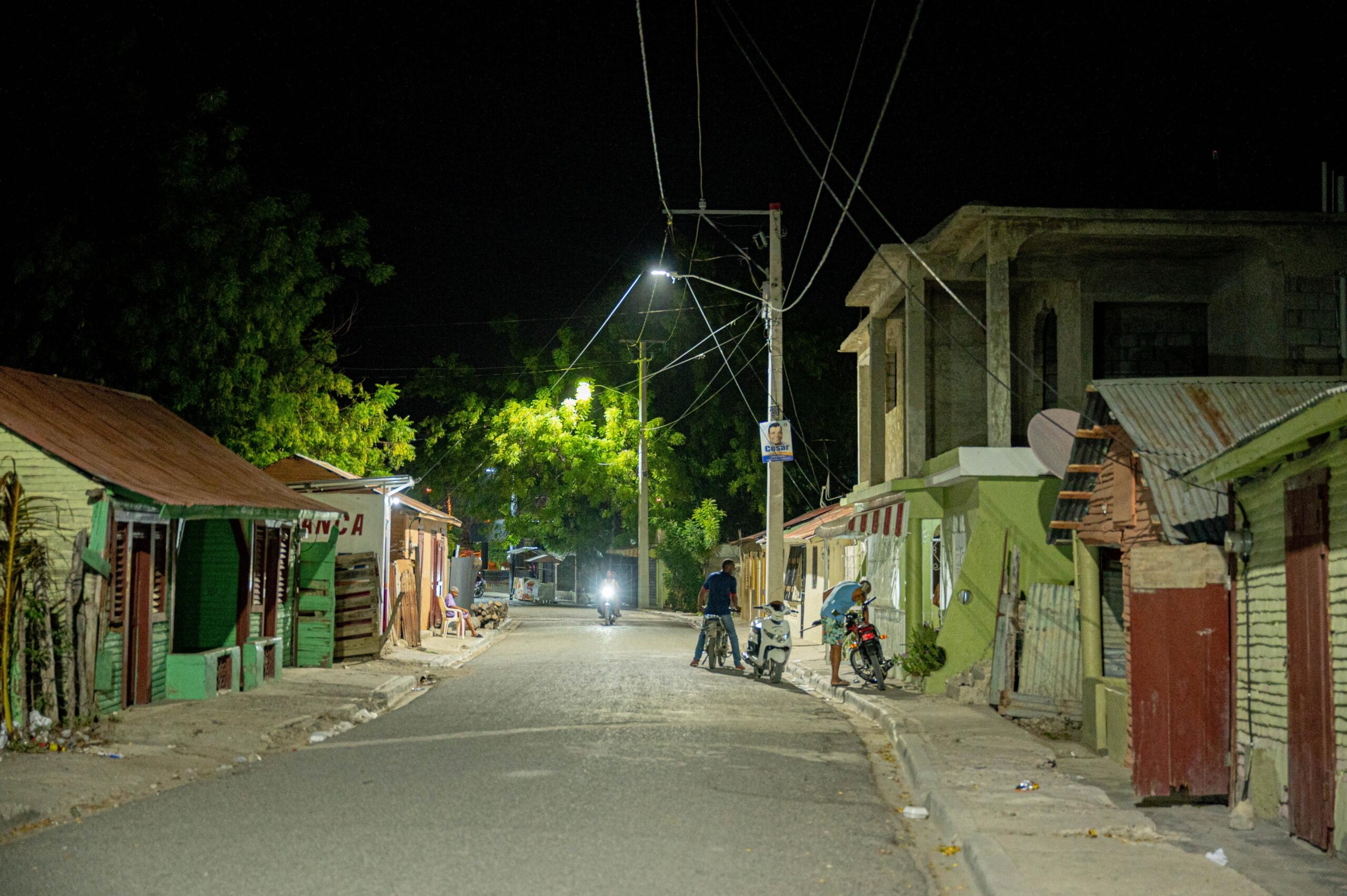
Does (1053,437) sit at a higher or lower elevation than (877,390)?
lower

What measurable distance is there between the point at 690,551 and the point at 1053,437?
113ft

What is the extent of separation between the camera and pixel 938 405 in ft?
68.4

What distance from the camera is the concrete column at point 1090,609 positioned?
13531 millimetres

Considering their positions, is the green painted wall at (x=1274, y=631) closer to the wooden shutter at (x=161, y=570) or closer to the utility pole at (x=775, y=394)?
the wooden shutter at (x=161, y=570)

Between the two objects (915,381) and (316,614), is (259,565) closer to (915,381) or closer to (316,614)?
(316,614)

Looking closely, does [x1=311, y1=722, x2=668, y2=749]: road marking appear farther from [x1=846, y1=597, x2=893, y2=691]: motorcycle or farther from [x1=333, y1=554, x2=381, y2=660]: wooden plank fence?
[x1=333, y1=554, x2=381, y2=660]: wooden plank fence

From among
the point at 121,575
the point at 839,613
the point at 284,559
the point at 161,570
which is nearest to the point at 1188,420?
the point at 839,613

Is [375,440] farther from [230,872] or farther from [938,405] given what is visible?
[230,872]

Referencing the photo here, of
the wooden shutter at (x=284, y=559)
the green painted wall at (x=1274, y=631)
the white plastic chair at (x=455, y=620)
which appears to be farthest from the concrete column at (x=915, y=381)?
the white plastic chair at (x=455, y=620)

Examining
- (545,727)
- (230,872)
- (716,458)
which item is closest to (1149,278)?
(545,727)

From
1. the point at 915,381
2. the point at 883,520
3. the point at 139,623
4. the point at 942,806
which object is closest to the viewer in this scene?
the point at 942,806

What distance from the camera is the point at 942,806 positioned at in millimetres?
8844

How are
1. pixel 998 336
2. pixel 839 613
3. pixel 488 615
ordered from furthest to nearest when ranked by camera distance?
pixel 488 615 → pixel 839 613 → pixel 998 336

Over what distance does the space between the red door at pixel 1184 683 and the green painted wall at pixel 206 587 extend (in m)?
12.0
